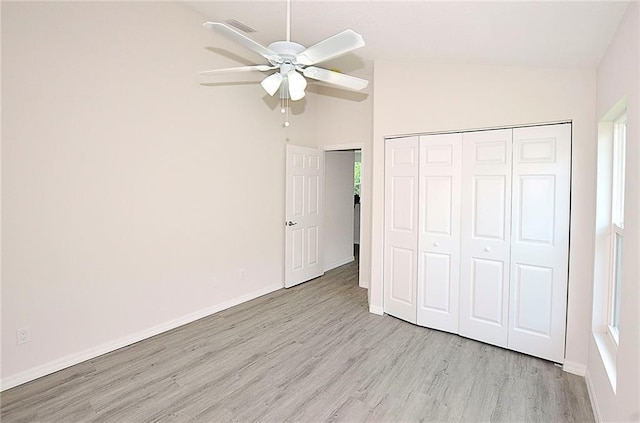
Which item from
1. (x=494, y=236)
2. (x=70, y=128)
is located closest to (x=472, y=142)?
(x=494, y=236)

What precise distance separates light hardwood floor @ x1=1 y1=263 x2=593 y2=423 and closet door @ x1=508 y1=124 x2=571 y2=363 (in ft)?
0.88

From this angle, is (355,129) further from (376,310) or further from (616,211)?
(616,211)

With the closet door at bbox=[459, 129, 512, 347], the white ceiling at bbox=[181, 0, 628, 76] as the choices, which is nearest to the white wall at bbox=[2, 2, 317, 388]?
the white ceiling at bbox=[181, 0, 628, 76]

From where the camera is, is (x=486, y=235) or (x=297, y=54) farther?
(x=486, y=235)

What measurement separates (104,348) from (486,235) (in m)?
3.69

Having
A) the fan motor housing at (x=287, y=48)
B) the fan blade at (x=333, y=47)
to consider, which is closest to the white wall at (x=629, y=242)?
the fan blade at (x=333, y=47)

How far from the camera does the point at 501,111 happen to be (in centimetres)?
304

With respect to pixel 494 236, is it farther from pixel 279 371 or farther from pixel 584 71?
pixel 279 371

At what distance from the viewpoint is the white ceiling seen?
6.51 ft

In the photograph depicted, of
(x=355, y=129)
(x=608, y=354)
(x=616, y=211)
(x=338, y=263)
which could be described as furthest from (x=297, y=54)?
(x=338, y=263)

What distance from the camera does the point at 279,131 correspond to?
477 cm

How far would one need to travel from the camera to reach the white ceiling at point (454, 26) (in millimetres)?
1985

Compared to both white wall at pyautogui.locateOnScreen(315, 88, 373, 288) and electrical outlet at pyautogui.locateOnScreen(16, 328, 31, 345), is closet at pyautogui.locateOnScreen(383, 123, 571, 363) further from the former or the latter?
electrical outlet at pyautogui.locateOnScreen(16, 328, 31, 345)

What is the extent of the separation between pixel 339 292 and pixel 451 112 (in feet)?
9.13
